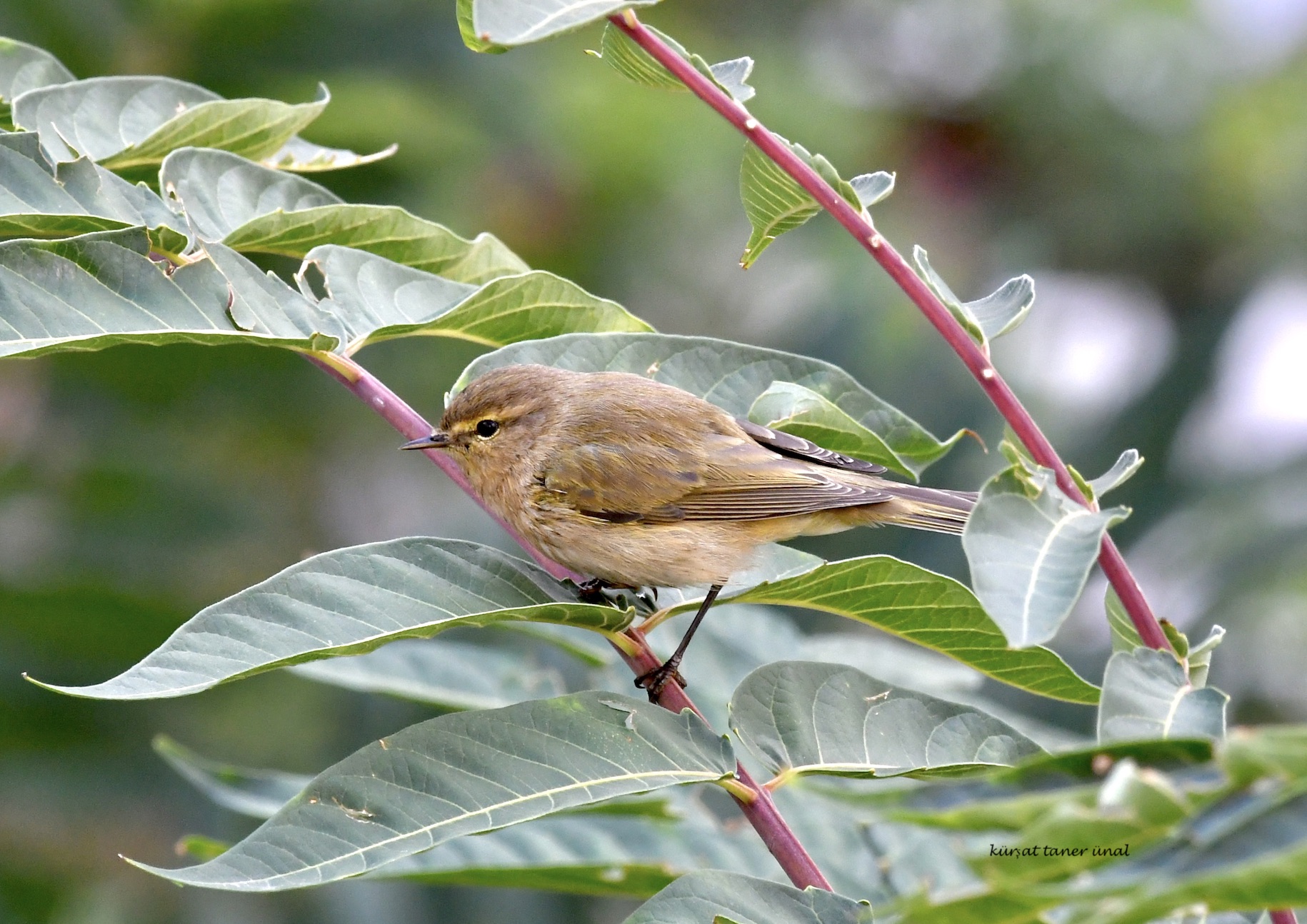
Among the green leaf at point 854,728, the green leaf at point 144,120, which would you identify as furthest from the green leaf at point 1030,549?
the green leaf at point 144,120

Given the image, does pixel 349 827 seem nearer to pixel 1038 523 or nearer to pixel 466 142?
pixel 1038 523

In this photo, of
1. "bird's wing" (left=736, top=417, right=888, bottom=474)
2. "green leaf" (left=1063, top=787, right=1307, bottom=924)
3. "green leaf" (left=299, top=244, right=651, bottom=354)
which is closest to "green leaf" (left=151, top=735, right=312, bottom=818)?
"green leaf" (left=299, top=244, right=651, bottom=354)

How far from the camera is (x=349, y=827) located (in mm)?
1556

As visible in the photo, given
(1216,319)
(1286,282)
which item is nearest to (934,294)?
(1216,319)

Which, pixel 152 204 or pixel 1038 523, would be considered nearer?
pixel 1038 523

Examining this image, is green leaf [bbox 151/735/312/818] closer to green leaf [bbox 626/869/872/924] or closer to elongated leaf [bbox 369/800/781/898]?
elongated leaf [bbox 369/800/781/898]

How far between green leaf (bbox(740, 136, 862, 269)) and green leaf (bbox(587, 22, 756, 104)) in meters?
0.11

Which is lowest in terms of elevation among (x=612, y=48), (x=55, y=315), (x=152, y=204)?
(x=55, y=315)

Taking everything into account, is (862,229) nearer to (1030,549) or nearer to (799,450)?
(1030,549)

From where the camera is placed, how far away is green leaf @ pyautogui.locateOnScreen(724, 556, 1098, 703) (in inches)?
75.1

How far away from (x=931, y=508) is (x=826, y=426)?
1.43m

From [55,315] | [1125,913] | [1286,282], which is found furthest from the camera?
[1286,282]

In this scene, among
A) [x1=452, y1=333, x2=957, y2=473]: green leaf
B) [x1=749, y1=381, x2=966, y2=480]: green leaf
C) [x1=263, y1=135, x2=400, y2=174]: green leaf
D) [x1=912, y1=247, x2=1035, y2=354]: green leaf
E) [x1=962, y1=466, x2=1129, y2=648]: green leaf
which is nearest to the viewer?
[x1=962, y1=466, x2=1129, y2=648]: green leaf

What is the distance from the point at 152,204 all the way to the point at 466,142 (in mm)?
3436
